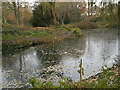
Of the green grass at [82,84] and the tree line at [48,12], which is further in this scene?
the tree line at [48,12]

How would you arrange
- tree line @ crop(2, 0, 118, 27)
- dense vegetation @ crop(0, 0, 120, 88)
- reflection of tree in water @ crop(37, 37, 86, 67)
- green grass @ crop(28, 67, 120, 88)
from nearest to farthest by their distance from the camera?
1. green grass @ crop(28, 67, 120, 88)
2. dense vegetation @ crop(0, 0, 120, 88)
3. reflection of tree in water @ crop(37, 37, 86, 67)
4. tree line @ crop(2, 0, 118, 27)

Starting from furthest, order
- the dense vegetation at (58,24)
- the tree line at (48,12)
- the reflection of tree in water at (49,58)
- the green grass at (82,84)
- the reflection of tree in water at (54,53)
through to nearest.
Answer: the tree line at (48,12), the reflection of tree in water at (54,53), the reflection of tree in water at (49,58), the dense vegetation at (58,24), the green grass at (82,84)

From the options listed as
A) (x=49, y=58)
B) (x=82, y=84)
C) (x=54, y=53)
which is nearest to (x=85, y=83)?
(x=82, y=84)

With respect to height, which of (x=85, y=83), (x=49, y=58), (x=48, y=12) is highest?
(x=48, y=12)

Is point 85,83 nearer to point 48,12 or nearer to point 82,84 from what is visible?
point 82,84

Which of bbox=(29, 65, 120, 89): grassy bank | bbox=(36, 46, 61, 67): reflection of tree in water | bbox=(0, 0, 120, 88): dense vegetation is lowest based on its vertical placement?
bbox=(36, 46, 61, 67): reflection of tree in water

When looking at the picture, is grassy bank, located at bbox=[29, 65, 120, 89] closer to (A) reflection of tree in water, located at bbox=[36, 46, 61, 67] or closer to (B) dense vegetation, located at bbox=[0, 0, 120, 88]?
(B) dense vegetation, located at bbox=[0, 0, 120, 88]

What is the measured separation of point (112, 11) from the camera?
3.88 m

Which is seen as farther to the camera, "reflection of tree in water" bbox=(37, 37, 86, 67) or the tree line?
the tree line

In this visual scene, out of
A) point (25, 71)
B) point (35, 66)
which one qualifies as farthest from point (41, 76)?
point (35, 66)

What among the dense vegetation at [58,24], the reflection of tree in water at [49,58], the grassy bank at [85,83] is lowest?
the reflection of tree in water at [49,58]

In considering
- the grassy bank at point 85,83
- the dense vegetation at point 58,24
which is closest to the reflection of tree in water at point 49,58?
the dense vegetation at point 58,24

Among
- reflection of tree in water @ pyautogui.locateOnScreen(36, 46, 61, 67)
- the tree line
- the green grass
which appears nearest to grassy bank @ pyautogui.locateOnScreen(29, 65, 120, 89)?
the green grass

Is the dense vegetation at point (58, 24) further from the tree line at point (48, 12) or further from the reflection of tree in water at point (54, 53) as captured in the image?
the reflection of tree in water at point (54, 53)
